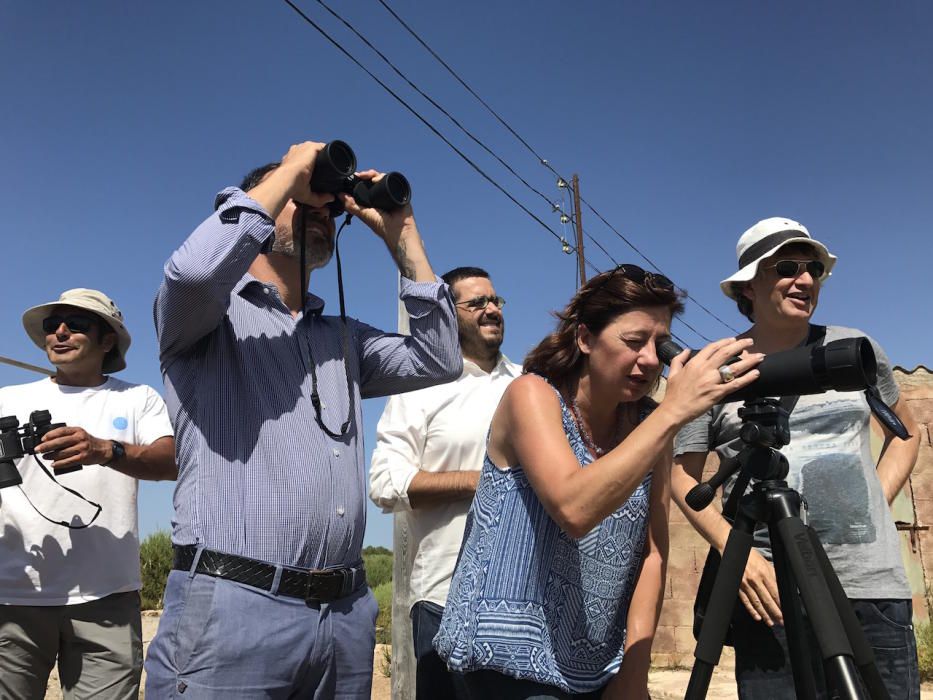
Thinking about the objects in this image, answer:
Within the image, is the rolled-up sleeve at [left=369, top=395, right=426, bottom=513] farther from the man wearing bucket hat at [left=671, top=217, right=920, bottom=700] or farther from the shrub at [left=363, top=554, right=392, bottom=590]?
the shrub at [left=363, top=554, right=392, bottom=590]

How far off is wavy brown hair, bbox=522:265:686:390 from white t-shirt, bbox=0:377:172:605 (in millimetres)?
1949

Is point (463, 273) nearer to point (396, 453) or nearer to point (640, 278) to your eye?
point (396, 453)

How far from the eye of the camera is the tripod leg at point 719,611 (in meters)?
1.76

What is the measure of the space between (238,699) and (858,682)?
3.96 feet

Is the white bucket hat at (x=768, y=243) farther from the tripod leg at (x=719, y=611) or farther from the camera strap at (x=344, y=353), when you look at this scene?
the camera strap at (x=344, y=353)

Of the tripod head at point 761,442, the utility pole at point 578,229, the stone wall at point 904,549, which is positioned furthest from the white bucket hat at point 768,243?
the utility pole at point 578,229

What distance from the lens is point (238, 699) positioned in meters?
1.67

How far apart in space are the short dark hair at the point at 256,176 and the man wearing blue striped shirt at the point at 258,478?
18cm

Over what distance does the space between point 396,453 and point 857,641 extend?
1736 millimetres

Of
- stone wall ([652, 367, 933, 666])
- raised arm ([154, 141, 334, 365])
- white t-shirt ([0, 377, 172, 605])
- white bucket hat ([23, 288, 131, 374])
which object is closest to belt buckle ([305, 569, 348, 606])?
raised arm ([154, 141, 334, 365])

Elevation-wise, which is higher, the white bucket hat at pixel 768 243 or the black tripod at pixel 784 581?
the white bucket hat at pixel 768 243

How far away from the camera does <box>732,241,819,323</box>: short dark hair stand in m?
2.65

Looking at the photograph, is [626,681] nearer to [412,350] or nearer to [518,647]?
[518,647]

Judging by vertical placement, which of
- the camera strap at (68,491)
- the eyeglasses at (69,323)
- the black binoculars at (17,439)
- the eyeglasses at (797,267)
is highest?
the eyeglasses at (797,267)
